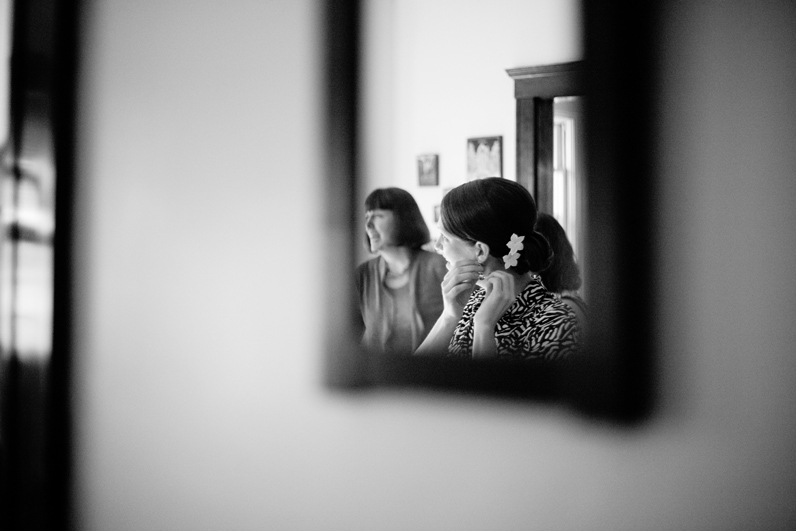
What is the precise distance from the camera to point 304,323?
61.1 inches

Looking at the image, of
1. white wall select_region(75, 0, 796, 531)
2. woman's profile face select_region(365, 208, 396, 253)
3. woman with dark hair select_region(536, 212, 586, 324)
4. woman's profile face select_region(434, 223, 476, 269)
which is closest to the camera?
white wall select_region(75, 0, 796, 531)

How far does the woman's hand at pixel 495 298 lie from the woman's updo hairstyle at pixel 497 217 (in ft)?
0.11

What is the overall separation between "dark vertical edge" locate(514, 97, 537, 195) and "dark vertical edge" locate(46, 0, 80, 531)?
57.4 inches

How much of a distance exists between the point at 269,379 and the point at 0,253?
1.04m

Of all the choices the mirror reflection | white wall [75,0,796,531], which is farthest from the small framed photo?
white wall [75,0,796,531]

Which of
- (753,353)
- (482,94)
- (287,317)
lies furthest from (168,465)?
(753,353)

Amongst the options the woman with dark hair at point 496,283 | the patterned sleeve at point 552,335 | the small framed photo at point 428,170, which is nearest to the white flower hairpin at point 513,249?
the woman with dark hair at point 496,283

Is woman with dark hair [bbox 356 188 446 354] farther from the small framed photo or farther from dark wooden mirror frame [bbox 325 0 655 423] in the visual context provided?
dark wooden mirror frame [bbox 325 0 655 423]

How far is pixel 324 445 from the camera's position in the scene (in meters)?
1.52

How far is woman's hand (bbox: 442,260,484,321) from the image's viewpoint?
1250 mm

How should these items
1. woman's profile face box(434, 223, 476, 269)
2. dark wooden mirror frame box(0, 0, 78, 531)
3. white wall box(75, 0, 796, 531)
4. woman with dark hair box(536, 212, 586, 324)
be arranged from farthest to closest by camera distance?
dark wooden mirror frame box(0, 0, 78, 531) → woman's profile face box(434, 223, 476, 269) → woman with dark hair box(536, 212, 586, 324) → white wall box(75, 0, 796, 531)

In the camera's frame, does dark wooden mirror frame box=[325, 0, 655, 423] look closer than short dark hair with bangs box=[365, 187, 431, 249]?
Yes

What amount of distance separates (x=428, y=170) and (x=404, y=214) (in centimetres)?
11

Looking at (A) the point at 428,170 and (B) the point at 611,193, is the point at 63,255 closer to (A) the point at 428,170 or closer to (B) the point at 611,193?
(A) the point at 428,170
